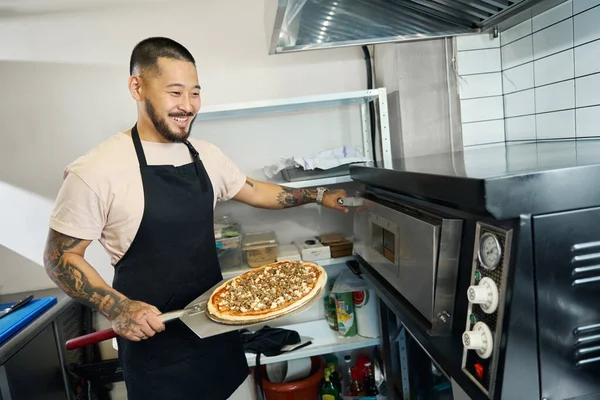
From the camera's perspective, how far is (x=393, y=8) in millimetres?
1277

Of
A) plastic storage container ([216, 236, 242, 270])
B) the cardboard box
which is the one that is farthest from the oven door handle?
plastic storage container ([216, 236, 242, 270])

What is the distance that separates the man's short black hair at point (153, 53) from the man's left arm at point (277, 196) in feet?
1.69

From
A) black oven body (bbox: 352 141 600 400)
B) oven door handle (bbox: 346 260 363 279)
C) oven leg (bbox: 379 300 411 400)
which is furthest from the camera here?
oven door handle (bbox: 346 260 363 279)

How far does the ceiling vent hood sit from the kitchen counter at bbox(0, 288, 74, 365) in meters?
1.29

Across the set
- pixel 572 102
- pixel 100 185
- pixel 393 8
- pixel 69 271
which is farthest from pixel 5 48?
pixel 572 102

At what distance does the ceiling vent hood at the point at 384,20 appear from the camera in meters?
1.20

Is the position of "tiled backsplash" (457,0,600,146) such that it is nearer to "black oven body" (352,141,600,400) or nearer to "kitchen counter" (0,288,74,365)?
A: "black oven body" (352,141,600,400)

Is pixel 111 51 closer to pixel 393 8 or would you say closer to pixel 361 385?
pixel 393 8

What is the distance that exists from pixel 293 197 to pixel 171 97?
60 centimetres

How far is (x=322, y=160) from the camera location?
5.28 feet

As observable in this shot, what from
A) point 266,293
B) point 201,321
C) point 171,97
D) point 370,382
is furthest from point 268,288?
point 370,382

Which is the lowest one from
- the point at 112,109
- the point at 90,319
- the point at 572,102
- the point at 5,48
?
the point at 90,319

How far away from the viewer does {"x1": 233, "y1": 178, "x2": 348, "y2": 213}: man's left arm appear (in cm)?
150

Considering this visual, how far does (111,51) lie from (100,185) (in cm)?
91
